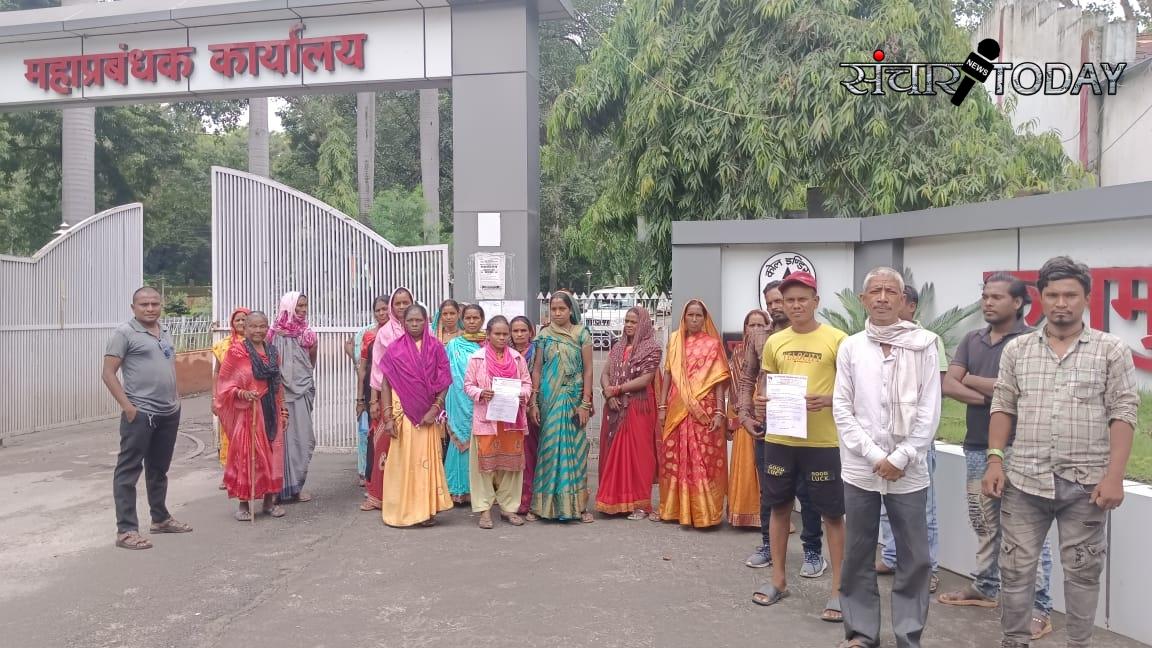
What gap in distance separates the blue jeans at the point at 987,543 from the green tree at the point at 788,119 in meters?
5.80

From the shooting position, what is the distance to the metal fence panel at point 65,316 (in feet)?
35.7

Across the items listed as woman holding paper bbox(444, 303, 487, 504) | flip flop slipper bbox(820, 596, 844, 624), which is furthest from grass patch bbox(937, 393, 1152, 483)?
woman holding paper bbox(444, 303, 487, 504)

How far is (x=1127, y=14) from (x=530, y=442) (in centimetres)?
1996

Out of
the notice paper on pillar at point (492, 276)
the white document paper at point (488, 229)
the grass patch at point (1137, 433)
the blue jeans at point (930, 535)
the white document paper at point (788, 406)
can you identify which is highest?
the white document paper at point (488, 229)

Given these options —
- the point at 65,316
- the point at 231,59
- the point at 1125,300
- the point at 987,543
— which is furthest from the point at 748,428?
the point at 65,316

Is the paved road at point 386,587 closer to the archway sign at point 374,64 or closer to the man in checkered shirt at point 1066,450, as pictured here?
the man in checkered shirt at point 1066,450

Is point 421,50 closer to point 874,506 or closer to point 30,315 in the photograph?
point 30,315

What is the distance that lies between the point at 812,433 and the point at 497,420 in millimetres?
2596

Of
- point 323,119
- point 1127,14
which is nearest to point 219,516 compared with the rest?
point 323,119

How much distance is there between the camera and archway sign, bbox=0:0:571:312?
917 centimetres

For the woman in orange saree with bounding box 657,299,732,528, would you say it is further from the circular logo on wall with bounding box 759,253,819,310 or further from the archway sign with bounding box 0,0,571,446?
the archway sign with bounding box 0,0,571,446

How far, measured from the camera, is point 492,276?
908 centimetres

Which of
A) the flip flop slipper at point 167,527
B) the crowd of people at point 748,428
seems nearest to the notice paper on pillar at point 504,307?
the crowd of people at point 748,428

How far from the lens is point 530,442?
694 cm
